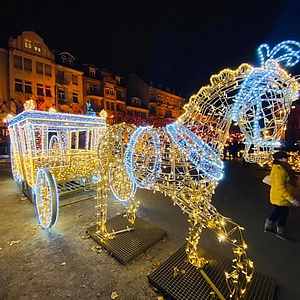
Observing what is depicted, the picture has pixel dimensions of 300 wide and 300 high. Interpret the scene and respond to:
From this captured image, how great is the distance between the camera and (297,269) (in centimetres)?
265

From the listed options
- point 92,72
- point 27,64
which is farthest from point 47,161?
point 92,72

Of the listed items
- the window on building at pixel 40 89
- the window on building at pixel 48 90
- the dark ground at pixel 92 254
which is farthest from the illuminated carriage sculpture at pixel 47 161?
the window on building at pixel 48 90

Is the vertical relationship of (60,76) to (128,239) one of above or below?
above

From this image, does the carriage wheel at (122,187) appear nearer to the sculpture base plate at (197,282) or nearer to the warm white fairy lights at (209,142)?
the warm white fairy lights at (209,142)

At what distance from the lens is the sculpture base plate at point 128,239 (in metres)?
2.92

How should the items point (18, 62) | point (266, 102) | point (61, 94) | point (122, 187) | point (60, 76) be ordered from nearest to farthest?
point (266, 102) → point (122, 187) → point (18, 62) → point (60, 76) → point (61, 94)

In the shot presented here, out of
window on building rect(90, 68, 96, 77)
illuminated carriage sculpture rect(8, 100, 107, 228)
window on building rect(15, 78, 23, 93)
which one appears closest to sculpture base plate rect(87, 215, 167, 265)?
illuminated carriage sculpture rect(8, 100, 107, 228)

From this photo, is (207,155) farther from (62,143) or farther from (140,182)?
(62,143)

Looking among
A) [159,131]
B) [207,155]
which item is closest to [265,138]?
[207,155]

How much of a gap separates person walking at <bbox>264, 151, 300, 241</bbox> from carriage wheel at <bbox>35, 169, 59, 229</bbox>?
395cm

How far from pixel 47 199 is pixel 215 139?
336 cm

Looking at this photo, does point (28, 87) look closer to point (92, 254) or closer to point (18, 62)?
point (18, 62)

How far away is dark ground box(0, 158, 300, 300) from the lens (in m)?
2.30

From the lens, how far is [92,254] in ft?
9.84
